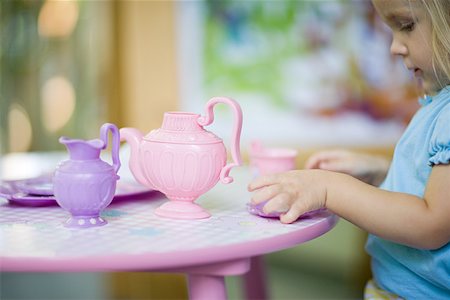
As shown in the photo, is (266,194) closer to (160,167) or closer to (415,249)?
(160,167)

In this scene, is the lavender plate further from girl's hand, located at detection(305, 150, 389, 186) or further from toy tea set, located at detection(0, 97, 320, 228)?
girl's hand, located at detection(305, 150, 389, 186)

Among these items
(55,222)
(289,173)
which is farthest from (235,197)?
(55,222)

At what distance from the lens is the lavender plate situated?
951mm

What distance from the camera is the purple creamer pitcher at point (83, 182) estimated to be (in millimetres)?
808

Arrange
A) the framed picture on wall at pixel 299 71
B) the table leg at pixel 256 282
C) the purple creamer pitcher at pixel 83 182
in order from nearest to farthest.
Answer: the purple creamer pitcher at pixel 83 182, the table leg at pixel 256 282, the framed picture on wall at pixel 299 71

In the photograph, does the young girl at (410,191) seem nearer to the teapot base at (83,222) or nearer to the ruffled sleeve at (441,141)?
the ruffled sleeve at (441,141)

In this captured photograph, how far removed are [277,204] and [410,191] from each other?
0.26 m

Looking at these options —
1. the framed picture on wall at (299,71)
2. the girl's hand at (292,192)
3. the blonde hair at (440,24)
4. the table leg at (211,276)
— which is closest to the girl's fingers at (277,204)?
the girl's hand at (292,192)

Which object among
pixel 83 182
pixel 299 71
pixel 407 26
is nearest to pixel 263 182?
pixel 83 182

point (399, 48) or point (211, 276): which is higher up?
point (399, 48)

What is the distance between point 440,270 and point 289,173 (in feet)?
0.88

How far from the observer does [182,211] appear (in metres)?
0.89

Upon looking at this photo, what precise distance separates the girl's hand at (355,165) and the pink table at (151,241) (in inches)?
11.0

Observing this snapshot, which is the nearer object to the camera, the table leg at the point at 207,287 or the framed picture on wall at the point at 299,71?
the table leg at the point at 207,287
